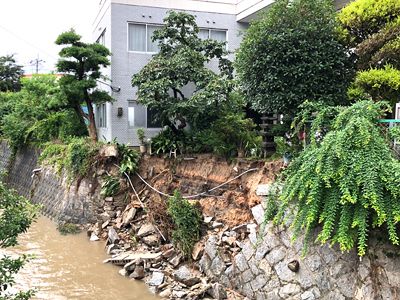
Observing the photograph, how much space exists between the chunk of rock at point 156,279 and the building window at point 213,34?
1019cm

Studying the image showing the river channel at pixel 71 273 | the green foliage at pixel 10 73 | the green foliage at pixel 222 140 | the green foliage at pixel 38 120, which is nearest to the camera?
the river channel at pixel 71 273

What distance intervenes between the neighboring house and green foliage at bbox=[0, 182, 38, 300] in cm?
959

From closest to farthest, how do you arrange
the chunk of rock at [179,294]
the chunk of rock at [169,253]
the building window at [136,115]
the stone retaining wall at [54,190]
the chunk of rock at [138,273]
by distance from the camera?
1. the chunk of rock at [179,294]
2. the chunk of rock at [138,273]
3. the chunk of rock at [169,253]
4. the stone retaining wall at [54,190]
5. the building window at [136,115]

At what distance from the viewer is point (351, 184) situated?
201 inches

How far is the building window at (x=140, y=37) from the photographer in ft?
46.6

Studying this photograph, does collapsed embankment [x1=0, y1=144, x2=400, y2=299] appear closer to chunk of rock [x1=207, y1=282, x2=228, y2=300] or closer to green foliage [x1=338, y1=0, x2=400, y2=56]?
chunk of rock [x1=207, y1=282, x2=228, y2=300]

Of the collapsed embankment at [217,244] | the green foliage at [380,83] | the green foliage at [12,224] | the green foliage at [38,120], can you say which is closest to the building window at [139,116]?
the collapsed embankment at [217,244]

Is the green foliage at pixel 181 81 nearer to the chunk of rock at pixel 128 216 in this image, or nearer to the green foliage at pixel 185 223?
the chunk of rock at pixel 128 216

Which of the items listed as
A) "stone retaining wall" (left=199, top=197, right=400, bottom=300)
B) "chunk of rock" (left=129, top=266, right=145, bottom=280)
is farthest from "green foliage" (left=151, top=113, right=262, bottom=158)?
"chunk of rock" (left=129, top=266, right=145, bottom=280)

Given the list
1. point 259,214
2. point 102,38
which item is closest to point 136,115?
point 102,38

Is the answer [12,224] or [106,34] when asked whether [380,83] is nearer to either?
[12,224]

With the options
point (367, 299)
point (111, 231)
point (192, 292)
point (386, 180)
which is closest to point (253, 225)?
point (192, 292)

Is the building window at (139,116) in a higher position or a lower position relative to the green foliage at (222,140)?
higher

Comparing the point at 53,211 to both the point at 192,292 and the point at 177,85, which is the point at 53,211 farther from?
the point at 192,292
